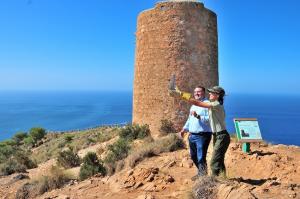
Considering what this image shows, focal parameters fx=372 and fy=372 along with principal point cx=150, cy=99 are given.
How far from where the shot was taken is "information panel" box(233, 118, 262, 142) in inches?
353

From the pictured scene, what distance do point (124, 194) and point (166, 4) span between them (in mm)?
8633

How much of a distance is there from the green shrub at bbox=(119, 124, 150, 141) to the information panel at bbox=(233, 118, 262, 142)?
5.34 metres

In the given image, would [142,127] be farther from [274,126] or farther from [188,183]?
[274,126]

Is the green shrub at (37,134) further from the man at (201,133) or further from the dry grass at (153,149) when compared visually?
the man at (201,133)

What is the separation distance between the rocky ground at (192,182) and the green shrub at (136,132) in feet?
12.5

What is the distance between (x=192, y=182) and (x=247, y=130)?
3016 millimetres

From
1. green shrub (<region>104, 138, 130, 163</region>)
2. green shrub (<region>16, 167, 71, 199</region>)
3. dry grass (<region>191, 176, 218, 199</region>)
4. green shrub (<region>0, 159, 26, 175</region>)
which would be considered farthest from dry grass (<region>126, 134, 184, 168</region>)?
green shrub (<region>0, 159, 26, 175</region>)

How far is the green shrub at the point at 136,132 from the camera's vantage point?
14.0 meters

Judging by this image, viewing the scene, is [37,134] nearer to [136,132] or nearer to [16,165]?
[16,165]

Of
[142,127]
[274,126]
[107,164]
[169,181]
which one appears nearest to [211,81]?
[142,127]

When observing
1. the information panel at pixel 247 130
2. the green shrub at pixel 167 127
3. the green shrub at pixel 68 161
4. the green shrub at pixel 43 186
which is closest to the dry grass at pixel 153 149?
the green shrub at pixel 43 186

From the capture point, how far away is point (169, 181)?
7.23 m

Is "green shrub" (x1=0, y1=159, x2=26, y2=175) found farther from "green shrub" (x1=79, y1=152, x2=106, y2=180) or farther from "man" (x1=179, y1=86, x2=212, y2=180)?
"man" (x1=179, y1=86, x2=212, y2=180)

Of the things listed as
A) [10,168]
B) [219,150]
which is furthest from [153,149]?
[10,168]
